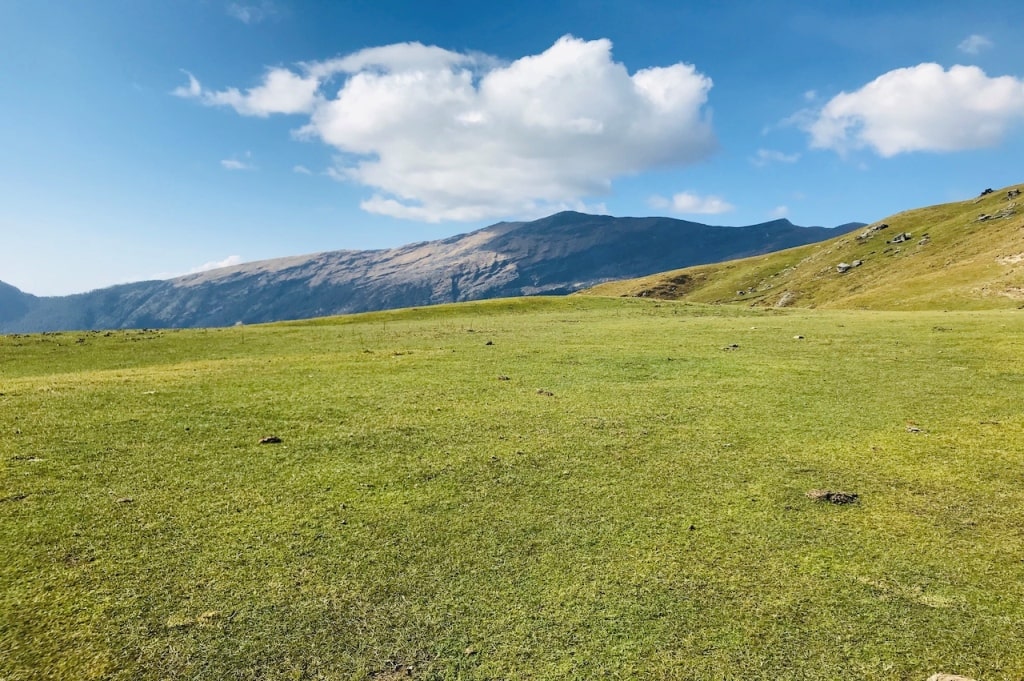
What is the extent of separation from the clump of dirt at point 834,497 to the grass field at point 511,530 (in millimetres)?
124

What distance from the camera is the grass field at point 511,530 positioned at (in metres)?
6.12

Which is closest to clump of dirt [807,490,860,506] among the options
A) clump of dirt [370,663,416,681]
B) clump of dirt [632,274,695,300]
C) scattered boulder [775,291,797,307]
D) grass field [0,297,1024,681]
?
grass field [0,297,1024,681]

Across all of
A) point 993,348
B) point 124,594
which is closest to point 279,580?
point 124,594

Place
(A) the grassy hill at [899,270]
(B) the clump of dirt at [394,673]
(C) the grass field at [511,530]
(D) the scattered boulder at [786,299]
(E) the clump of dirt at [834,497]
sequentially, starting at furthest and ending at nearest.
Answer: (D) the scattered boulder at [786,299] → (A) the grassy hill at [899,270] → (E) the clump of dirt at [834,497] → (C) the grass field at [511,530] → (B) the clump of dirt at [394,673]

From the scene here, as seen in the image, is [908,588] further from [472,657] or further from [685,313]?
[685,313]

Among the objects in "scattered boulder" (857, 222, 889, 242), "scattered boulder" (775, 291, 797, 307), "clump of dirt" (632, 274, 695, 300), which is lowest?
"scattered boulder" (775, 291, 797, 307)

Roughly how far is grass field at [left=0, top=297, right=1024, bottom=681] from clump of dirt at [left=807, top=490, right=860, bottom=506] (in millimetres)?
124

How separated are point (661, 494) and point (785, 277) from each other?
172867 mm

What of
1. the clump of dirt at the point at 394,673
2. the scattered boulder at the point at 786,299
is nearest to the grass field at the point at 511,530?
the clump of dirt at the point at 394,673

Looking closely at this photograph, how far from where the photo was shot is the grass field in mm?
6121

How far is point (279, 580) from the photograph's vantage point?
23.6ft

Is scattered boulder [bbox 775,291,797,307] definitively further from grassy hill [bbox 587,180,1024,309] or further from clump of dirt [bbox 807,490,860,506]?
clump of dirt [bbox 807,490,860,506]

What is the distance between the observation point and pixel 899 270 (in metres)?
121

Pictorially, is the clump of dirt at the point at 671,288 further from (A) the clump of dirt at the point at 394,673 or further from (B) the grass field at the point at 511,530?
(A) the clump of dirt at the point at 394,673
